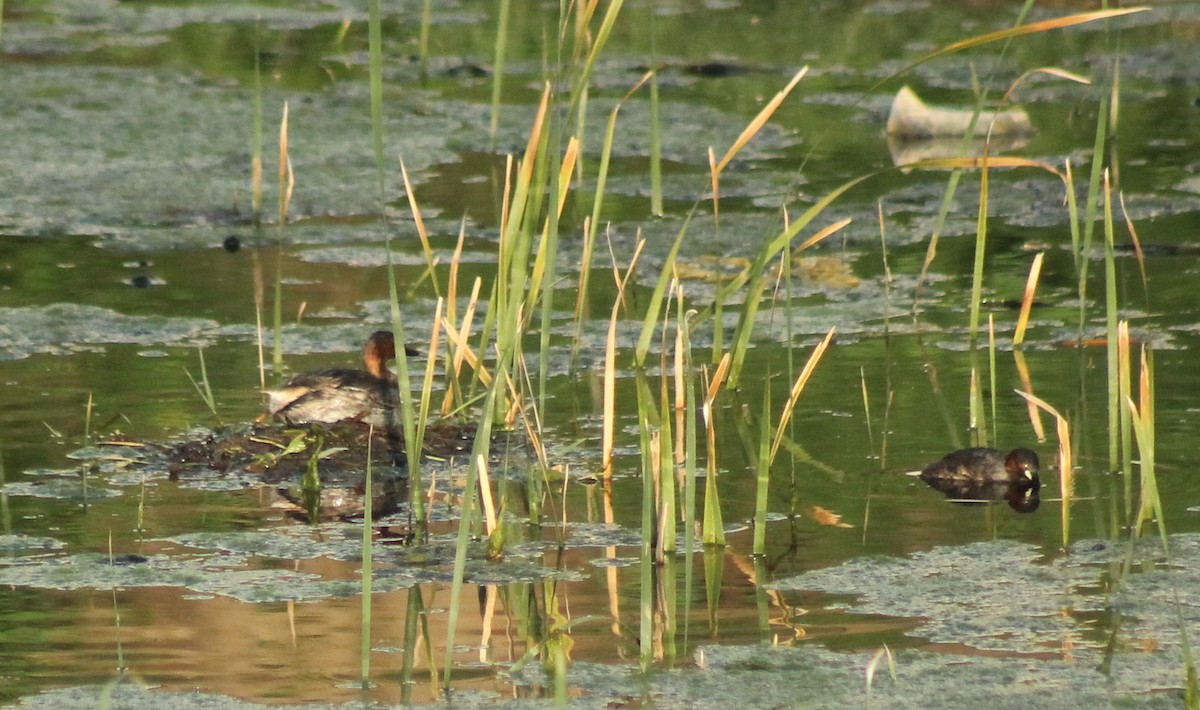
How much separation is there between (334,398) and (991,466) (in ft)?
7.00

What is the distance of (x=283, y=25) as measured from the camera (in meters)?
17.3

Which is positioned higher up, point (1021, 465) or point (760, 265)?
point (760, 265)

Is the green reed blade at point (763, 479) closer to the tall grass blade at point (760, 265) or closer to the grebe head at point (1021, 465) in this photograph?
the tall grass blade at point (760, 265)

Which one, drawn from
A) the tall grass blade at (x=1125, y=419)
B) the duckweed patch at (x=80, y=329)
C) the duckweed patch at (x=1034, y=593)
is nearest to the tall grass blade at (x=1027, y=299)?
the tall grass blade at (x=1125, y=419)

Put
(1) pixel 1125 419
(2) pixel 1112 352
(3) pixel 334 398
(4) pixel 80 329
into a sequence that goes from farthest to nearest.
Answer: (4) pixel 80 329 → (3) pixel 334 398 → (1) pixel 1125 419 → (2) pixel 1112 352

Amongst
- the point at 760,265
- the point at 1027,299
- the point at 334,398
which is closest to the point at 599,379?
the point at 334,398

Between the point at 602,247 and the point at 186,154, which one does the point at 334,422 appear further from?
the point at 186,154

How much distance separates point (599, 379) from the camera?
738cm

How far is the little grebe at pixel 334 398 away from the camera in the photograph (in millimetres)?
6602

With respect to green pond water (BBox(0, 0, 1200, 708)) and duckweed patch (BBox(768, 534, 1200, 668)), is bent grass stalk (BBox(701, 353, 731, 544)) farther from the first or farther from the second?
duckweed patch (BBox(768, 534, 1200, 668))

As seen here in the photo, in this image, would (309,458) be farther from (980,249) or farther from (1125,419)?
(1125,419)

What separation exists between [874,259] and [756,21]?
28.4 ft

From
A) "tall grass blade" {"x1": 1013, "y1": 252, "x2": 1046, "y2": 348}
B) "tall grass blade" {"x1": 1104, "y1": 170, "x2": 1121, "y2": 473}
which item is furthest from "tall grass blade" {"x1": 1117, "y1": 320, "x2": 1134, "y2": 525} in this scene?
"tall grass blade" {"x1": 1013, "y1": 252, "x2": 1046, "y2": 348}

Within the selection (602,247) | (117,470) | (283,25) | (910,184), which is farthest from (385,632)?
(283,25)
